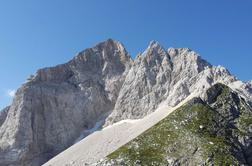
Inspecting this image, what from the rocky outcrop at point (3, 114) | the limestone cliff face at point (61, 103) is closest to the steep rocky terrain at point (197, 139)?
the limestone cliff face at point (61, 103)

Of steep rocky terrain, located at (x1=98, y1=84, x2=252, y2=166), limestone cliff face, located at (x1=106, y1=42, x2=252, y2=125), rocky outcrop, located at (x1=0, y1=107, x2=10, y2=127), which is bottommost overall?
steep rocky terrain, located at (x1=98, y1=84, x2=252, y2=166)

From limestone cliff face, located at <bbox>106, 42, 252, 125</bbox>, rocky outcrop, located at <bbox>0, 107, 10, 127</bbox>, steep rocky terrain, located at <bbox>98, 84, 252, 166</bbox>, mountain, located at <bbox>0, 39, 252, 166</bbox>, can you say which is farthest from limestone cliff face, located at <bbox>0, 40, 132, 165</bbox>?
steep rocky terrain, located at <bbox>98, 84, 252, 166</bbox>

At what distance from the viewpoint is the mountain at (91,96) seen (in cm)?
15338

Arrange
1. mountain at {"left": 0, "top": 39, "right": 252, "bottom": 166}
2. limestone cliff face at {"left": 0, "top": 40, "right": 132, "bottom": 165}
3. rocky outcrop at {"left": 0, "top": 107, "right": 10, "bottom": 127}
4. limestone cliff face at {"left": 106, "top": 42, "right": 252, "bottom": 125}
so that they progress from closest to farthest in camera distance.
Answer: limestone cliff face at {"left": 106, "top": 42, "right": 252, "bottom": 125} < mountain at {"left": 0, "top": 39, "right": 252, "bottom": 166} < limestone cliff face at {"left": 0, "top": 40, "right": 132, "bottom": 165} < rocky outcrop at {"left": 0, "top": 107, "right": 10, "bottom": 127}

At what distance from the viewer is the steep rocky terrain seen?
142ft

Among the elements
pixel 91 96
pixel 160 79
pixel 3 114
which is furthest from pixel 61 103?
pixel 160 79

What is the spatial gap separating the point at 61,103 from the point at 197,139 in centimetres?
13238

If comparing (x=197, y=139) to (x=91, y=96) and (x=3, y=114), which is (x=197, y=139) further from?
(x=3, y=114)

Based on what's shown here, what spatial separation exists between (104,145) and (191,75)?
42.2 meters

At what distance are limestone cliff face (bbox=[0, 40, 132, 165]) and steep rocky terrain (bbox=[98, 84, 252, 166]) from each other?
109 meters

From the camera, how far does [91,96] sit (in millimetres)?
177000

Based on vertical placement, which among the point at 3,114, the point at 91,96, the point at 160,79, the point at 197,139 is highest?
the point at 3,114

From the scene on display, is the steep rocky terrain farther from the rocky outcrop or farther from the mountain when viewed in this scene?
the rocky outcrop

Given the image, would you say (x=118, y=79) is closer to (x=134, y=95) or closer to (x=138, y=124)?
(x=134, y=95)
